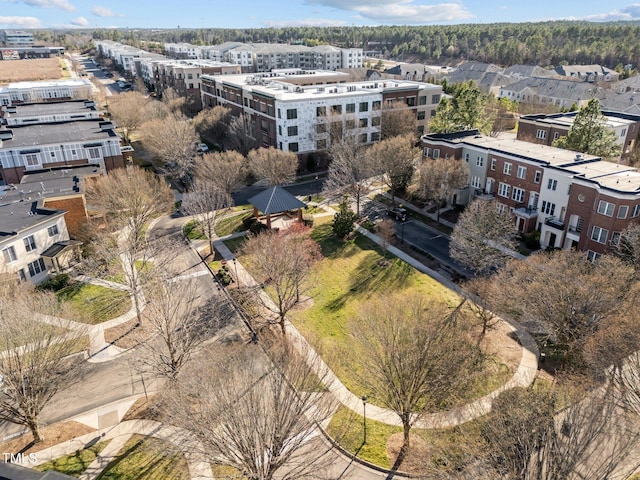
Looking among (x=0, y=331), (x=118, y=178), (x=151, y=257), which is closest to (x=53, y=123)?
(x=118, y=178)

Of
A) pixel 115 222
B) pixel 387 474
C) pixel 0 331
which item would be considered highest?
pixel 0 331

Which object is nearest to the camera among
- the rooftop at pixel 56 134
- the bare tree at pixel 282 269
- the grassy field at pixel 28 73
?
the bare tree at pixel 282 269

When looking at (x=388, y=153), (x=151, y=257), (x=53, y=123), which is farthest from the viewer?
(x=53, y=123)

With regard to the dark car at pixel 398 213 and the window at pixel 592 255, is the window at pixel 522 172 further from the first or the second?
the dark car at pixel 398 213

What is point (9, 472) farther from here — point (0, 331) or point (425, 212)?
point (425, 212)

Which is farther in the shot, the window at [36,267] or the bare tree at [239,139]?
the bare tree at [239,139]

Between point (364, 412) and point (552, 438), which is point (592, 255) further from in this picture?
point (552, 438)

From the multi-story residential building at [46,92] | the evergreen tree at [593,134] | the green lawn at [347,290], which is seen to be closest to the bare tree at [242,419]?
the green lawn at [347,290]
